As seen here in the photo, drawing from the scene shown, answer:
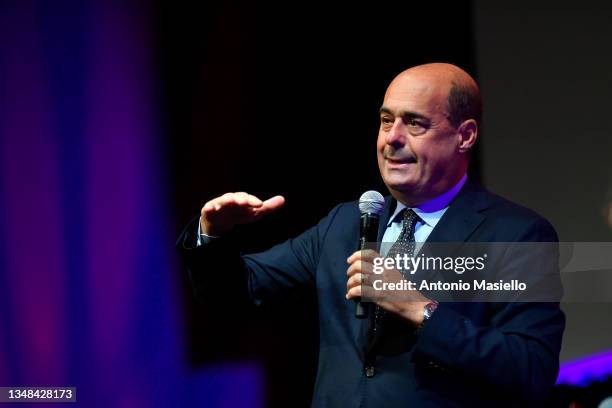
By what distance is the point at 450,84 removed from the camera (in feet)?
6.61

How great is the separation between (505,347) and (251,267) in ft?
2.52

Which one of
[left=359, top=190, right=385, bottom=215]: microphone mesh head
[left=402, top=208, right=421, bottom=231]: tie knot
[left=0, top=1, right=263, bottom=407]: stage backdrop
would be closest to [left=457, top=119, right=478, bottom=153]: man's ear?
[left=402, top=208, right=421, bottom=231]: tie knot

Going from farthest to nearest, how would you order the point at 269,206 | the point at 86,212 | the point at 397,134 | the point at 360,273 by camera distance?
1. the point at 86,212
2. the point at 397,134
3. the point at 269,206
4. the point at 360,273

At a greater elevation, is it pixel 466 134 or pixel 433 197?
pixel 466 134

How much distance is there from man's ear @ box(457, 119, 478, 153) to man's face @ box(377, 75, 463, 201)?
0.04 m

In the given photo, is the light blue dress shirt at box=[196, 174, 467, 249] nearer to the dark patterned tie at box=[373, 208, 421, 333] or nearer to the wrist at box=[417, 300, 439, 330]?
the dark patterned tie at box=[373, 208, 421, 333]

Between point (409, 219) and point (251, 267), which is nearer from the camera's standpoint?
point (409, 219)

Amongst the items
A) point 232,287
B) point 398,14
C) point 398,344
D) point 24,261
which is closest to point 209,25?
point 398,14

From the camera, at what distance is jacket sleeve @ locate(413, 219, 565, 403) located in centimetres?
164

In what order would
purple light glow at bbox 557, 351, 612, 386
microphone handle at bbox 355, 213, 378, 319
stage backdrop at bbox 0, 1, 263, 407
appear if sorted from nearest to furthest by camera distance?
microphone handle at bbox 355, 213, 378, 319 → purple light glow at bbox 557, 351, 612, 386 → stage backdrop at bbox 0, 1, 263, 407

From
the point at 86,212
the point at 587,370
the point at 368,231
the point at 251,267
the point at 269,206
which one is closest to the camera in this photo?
the point at 368,231

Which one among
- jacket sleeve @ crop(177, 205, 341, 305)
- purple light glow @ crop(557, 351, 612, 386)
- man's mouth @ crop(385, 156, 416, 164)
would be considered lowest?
purple light glow @ crop(557, 351, 612, 386)

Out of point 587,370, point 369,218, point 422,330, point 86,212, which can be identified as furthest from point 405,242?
point 86,212

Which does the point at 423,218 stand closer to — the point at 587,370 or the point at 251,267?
the point at 251,267
